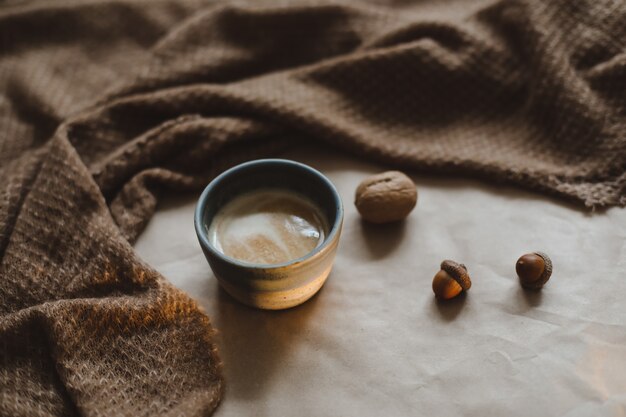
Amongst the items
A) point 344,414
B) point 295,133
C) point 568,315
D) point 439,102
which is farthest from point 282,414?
point 439,102

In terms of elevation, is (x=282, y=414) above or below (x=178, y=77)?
below

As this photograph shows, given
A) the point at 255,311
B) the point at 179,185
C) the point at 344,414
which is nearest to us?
the point at 344,414

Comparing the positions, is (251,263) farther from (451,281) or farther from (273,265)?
(451,281)

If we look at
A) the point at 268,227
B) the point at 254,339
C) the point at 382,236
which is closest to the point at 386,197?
the point at 382,236

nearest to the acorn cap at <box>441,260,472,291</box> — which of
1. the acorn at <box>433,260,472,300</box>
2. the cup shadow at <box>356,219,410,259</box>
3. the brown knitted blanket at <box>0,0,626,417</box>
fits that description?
the acorn at <box>433,260,472,300</box>

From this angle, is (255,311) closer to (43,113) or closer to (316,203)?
(316,203)

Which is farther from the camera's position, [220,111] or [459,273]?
[220,111]
